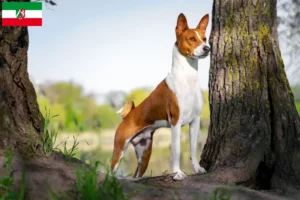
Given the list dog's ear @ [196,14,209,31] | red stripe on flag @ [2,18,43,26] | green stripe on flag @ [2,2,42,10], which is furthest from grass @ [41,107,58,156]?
dog's ear @ [196,14,209,31]

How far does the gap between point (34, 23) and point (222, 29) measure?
182 centimetres

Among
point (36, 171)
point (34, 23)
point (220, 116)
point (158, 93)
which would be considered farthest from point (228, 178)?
point (34, 23)

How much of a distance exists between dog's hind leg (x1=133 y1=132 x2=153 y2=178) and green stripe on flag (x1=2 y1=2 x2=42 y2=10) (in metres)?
1.56

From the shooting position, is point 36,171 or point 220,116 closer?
point 36,171

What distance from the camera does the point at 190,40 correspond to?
4.75m

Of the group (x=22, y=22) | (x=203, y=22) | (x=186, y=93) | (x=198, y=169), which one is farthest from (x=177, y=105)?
(x=22, y=22)

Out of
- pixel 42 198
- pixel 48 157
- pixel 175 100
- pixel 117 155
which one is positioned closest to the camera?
pixel 42 198

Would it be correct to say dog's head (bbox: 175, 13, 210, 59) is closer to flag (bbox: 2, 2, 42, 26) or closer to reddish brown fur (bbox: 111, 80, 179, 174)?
reddish brown fur (bbox: 111, 80, 179, 174)

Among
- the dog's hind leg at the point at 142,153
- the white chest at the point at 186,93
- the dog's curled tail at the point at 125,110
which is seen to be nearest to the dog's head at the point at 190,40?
the white chest at the point at 186,93

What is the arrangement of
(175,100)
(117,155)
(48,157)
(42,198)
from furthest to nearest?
(117,155) → (175,100) → (48,157) → (42,198)

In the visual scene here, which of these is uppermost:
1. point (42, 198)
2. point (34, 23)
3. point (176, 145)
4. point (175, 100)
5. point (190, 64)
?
point (34, 23)

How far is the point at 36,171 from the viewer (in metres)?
4.09

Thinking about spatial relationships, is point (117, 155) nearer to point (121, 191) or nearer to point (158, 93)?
point (158, 93)

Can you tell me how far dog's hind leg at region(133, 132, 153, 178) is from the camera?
5.25 m
